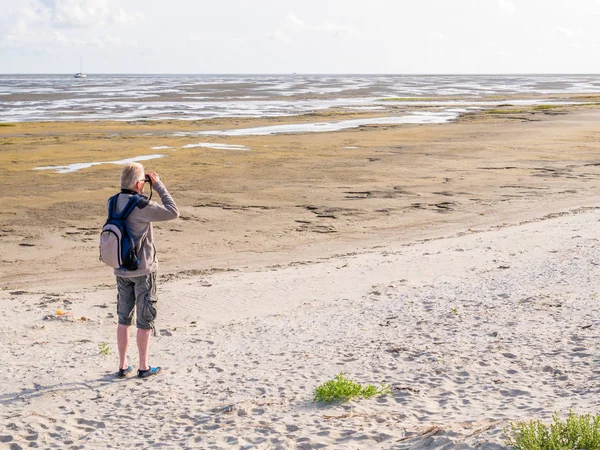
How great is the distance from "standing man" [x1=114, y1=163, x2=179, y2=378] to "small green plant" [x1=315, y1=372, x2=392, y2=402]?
4.76 ft

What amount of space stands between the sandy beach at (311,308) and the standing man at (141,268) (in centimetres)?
36

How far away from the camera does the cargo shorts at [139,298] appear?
555cm

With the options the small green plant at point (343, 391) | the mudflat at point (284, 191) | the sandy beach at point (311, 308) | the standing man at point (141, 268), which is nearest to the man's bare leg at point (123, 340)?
the standing man at point (141, 268)

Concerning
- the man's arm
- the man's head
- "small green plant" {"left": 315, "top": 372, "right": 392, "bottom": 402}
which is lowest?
"small green plant" {"left": 315, "top": 372, "right": 392, "bottom": 402}

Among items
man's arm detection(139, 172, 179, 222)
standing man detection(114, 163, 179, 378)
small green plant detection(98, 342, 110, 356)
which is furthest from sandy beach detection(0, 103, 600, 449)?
man's arm detection(139, 172, 179, 222)

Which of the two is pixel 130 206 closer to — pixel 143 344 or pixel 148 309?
pixel 148 309

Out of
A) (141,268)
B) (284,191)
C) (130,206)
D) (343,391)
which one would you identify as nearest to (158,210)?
(130,206)

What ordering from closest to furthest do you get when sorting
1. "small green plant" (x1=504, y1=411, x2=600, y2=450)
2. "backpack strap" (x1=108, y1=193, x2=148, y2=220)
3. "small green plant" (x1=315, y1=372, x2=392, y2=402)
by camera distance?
"small green plant" (x1=504, y1=411, x2=600, y2=450) < "small green plant" (x1=315, y1=372, x2=392, y2=402) < "backpack strap" (x1=108, y1=193, x2=148, y2=220)

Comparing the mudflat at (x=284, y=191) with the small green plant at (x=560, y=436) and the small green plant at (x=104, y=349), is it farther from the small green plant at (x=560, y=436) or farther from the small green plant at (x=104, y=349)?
the small green plant at (x=560, y=436)

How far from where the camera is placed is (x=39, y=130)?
32.5 m

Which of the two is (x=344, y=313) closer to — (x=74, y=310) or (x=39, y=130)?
Result: (x=74, y=310)

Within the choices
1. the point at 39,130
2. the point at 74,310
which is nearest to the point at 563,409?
the point at 74,310

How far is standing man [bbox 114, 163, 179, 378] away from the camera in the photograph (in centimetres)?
540

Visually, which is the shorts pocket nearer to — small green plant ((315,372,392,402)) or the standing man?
the standing man
